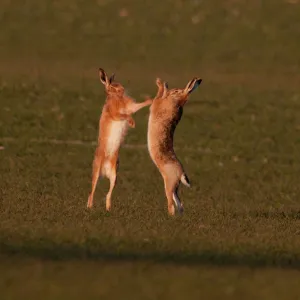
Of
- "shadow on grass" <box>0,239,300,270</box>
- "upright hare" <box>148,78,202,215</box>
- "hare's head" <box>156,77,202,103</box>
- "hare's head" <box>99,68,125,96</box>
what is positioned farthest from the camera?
"hare's head" <box>156,77,202,103</box>

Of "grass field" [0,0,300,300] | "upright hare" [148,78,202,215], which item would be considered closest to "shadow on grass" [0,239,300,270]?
"grass field" [0,0,300,300]

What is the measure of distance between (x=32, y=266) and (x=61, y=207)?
5943mm

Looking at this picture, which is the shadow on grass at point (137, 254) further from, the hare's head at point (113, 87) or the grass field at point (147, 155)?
the hare's head at point (113, 87)

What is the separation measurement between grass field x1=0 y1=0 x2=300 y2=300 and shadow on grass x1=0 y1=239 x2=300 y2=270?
1.0 inches

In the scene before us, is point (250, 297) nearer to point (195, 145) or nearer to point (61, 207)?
point (61, 207)

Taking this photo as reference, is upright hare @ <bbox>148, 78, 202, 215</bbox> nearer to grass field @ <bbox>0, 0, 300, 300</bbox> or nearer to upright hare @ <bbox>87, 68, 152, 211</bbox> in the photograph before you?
upright hare @ <bbox>87, 68, 152, 211</bbox>

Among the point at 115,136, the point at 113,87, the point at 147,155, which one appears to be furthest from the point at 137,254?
the point at 147,155

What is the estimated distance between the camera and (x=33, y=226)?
46.4 ft

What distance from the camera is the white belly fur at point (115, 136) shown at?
16016mm

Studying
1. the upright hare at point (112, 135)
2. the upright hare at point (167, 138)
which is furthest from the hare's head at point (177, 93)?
the upright hare at point (112, 135)

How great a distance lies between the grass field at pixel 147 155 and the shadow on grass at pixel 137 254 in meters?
0.02

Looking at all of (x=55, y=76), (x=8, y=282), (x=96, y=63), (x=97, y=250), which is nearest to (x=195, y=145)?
(x=55, y=76)

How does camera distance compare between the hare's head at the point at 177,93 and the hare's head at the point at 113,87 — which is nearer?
the hare's head at the point at 113,87

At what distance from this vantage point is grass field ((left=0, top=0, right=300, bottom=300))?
11016 mm
